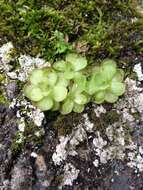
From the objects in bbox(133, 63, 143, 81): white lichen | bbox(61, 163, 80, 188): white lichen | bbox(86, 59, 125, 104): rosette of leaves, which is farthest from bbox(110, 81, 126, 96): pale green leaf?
bbox(61, 163, 80, 188): white lichen

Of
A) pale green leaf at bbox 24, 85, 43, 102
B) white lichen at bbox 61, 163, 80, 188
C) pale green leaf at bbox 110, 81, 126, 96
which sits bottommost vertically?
white lichen at bbox 61, 163, 80, 188

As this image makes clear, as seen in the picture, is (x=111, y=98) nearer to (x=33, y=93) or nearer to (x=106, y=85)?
(x=106, y=85)

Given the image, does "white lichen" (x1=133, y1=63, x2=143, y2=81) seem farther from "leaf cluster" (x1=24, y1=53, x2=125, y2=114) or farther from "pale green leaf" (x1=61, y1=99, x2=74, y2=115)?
"pale green leaf" (x1=61, y1=99, x2=74, y2=115)

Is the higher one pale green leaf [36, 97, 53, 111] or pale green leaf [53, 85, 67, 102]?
pale green leaf [53, 85, 67, 102]

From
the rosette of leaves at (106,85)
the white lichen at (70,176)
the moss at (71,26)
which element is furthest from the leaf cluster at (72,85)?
the white lichen at (70,176)

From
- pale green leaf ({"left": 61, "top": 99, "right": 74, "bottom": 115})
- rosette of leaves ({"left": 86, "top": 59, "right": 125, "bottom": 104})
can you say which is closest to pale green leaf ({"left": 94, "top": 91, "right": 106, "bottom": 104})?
rosette of leaves ({"left": 86, "top": 59, "right": 125, "bottom": 104})

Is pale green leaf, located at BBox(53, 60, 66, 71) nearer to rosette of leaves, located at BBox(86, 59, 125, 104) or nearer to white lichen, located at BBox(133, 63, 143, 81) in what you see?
rosette of leaves, located at BBox(86, 59, 125, 104)

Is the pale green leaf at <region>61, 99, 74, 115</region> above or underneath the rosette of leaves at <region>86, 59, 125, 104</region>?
underneath

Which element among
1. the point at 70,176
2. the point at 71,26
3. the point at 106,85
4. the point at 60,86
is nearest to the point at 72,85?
the point at 60,86

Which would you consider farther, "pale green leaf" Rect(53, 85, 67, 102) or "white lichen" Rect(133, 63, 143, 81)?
"white lichen" Rect(133, 63, 143, 81)
